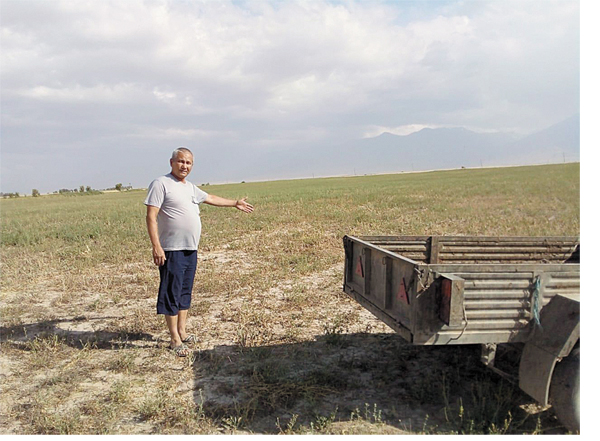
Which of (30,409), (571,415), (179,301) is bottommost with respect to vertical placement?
(30,409)

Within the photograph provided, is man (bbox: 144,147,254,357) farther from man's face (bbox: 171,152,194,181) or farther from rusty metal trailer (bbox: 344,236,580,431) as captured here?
rusty metal trailer (bbox: 344,236,580,431)

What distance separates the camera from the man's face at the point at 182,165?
16.3 feet

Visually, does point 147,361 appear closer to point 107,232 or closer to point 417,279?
point 417,279

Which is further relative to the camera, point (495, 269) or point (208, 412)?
point (208, 412)

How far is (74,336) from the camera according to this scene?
5.76m

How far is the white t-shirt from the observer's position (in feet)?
16.1

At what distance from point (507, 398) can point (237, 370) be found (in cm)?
251

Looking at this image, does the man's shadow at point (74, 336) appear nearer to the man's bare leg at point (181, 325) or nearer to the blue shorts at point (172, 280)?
the man's bare leg at point (181, 325)

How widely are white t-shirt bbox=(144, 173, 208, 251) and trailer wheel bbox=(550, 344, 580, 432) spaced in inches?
139

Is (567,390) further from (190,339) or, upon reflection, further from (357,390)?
(190,339)

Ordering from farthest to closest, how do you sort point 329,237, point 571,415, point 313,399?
1. point 329,237
2. point 313,399
3. point 571,415

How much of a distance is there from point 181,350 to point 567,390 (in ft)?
12.2

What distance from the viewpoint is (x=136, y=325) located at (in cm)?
599

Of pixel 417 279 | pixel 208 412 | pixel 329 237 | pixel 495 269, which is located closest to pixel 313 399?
pixel 208 412
